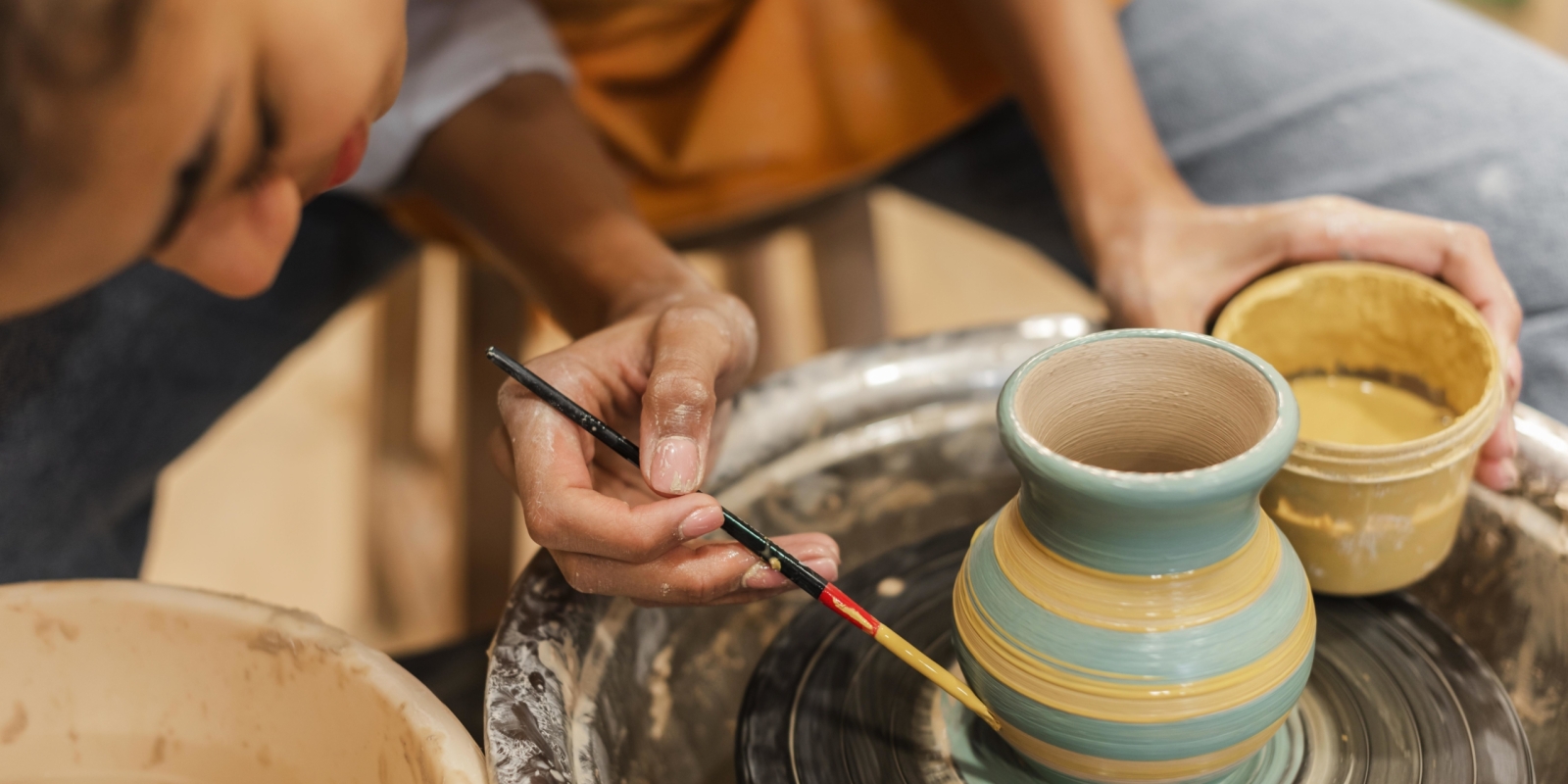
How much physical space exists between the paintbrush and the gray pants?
0.67 metres

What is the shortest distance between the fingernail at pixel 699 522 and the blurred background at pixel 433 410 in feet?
2.56

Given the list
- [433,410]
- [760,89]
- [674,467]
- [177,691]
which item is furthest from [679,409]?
[433,410]

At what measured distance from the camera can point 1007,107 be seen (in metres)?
1.38

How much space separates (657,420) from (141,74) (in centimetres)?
33

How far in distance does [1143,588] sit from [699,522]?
0.25 m

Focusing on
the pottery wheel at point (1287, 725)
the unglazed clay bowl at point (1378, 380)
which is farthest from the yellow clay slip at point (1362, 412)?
the pottery wheel at point (1287, 725)

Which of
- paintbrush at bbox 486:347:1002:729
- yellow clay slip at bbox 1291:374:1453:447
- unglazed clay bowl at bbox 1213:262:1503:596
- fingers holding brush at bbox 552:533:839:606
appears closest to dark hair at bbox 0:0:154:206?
paintbrush at bbox 486:347:1002:729

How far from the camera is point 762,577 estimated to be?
2.18 feet

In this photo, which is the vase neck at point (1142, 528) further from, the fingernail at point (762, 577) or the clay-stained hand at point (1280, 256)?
the clay-stained hand at point (1280, 256)

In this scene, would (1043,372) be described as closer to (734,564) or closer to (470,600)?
(734,564)

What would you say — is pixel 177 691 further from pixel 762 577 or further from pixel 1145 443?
pixel 1145 443

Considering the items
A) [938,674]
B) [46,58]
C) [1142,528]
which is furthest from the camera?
[938,674]

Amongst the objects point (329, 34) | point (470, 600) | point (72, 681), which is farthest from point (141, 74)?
point (470, 600)

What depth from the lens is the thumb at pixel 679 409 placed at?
26.4 inches
